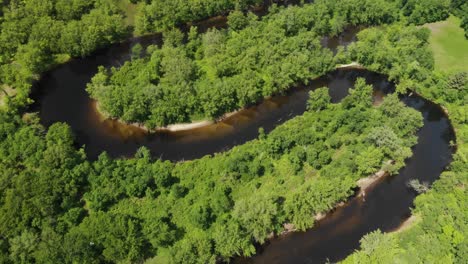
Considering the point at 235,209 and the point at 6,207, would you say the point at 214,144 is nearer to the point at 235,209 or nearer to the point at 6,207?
the point at 235,209

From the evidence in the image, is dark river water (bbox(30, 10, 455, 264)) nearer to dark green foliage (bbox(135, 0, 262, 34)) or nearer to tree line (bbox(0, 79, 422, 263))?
dark green foliage (bbox(135, 0, 262, 34))

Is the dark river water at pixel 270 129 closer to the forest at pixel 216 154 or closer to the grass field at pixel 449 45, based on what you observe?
the forest at pixel 216 154

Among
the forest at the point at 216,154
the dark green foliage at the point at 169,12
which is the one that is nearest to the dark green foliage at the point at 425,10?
the forest at the point at 216,154

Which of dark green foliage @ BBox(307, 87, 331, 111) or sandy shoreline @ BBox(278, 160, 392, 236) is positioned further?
dark green foliage @ BBox(307, 87, 331, 111)

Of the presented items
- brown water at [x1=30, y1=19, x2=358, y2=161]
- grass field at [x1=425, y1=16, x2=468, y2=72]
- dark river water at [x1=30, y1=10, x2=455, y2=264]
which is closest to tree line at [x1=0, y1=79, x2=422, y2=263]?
dark river water at [x1=30, y1=10, x2=455, y2=264]

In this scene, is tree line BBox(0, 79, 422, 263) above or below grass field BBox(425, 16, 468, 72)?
below

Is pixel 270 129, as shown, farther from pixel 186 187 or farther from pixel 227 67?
pixel 186 187
